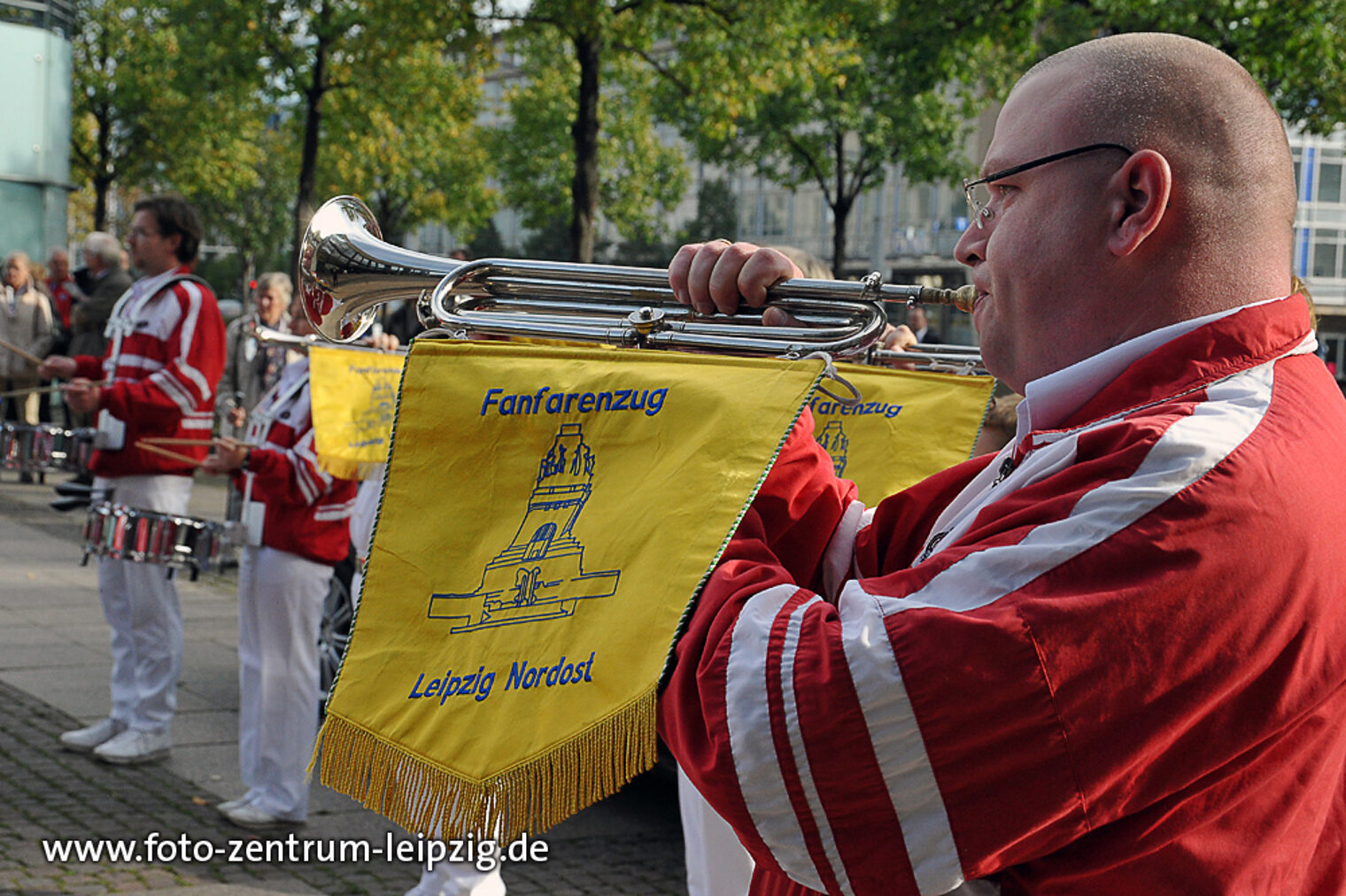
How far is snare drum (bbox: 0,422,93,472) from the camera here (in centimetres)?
671

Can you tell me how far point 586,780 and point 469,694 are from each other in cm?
21

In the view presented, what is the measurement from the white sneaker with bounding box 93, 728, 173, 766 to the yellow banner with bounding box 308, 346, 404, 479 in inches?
72.2

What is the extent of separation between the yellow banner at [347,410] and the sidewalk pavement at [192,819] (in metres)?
1.45

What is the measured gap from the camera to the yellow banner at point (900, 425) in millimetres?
3559

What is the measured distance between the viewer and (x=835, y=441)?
3.60 m

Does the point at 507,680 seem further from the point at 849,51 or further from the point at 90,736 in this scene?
the point at 849,51

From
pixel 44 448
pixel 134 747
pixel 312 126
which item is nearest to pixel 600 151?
pixel 312 126

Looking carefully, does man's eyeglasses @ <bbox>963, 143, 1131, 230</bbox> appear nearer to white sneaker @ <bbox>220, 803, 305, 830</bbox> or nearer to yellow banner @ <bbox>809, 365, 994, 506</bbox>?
yellow banner @ <bbox>809, 365, 994, 506</bbox>

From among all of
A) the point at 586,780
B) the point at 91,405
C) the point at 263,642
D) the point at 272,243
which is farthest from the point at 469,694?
the point at 272,243

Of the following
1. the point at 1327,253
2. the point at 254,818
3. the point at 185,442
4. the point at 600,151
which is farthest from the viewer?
the point at 1327,253

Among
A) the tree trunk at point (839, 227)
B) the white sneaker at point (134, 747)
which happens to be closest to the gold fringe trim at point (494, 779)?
the white sneaker at point (134, 747)

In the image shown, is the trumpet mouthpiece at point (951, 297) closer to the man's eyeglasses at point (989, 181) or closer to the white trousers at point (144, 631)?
the man's eyeglasses at point (989, 181)

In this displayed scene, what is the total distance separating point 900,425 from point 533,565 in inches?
85.3

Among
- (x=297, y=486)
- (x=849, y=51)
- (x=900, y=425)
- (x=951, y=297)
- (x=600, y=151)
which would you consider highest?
(x=600, y=151)
